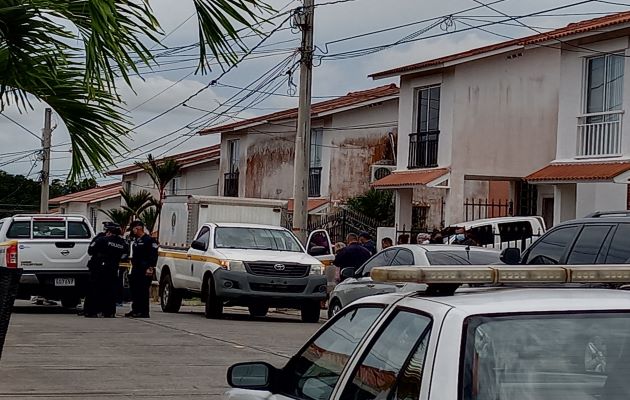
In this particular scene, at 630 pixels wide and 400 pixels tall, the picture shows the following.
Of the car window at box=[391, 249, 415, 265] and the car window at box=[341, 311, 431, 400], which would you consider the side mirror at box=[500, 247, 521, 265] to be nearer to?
the car window at box=[391, 249, 415, 265]

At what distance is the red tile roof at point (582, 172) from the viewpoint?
23.9 meters

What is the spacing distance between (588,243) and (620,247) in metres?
0.61

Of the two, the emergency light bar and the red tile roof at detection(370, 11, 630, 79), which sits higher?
the red tile roof at detection(370, 11, 630, 79)

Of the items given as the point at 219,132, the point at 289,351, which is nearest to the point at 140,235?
the point at 289,351

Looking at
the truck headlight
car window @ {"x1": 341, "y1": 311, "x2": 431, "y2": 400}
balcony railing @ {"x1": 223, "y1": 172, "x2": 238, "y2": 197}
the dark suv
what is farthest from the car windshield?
balcony railing @ {"x1": 223, "y1": 172, "x2": 238, "y2": 197}

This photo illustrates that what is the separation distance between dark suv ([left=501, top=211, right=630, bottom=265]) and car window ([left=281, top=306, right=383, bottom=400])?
6.07 meters

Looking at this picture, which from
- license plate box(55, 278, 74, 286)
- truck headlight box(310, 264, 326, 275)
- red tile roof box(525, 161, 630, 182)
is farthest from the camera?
red tile roof box(525, 161, 630, 182)

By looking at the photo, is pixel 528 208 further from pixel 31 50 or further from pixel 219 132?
pixel 31 50

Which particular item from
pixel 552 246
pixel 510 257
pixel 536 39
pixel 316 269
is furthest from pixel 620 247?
pixel 536 39

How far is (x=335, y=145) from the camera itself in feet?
136

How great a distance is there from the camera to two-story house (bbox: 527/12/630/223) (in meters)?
24.7

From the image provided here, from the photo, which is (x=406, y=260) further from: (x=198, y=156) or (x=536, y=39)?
(x=198, y=156)

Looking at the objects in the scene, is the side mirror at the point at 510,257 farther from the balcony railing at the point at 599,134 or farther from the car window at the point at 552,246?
the balcony railing at the point at 599,134

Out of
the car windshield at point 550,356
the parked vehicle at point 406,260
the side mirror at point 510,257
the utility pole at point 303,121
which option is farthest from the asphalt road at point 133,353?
the car windshield at point 550,356
